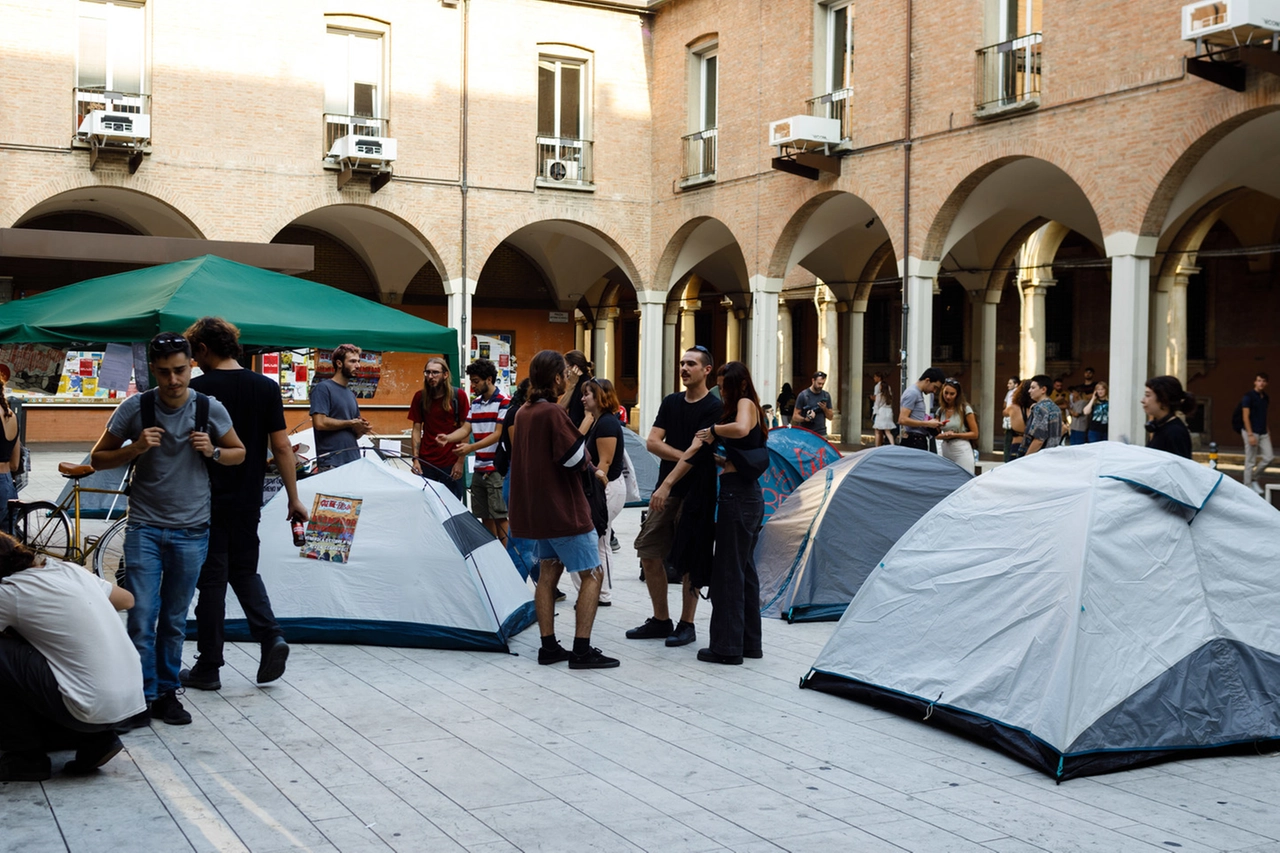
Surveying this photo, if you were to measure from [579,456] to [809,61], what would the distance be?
1443 centimetres

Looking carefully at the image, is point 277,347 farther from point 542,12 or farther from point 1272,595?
point 542,12

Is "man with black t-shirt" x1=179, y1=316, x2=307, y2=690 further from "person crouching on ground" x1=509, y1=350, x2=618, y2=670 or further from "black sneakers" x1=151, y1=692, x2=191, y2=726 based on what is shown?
"person crouching on ground" x1=509, y1=350, x2=618, y2=670

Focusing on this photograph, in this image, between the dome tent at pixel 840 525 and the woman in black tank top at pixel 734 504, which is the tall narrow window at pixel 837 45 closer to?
the dome tent at pixel 840 525

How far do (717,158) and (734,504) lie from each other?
51.0 ft

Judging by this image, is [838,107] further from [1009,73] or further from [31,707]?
[31,707]

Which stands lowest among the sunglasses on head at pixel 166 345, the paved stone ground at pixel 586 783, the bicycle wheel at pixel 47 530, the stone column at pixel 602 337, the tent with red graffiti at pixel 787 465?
the paved stone ground at pixel 586 783

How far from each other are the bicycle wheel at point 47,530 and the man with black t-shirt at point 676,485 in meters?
4.17

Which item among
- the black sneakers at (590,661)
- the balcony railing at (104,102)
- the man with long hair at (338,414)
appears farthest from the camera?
the balcony railing at (104,102)

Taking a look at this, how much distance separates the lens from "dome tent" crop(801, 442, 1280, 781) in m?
4.84

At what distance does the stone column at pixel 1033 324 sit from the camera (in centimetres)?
2433

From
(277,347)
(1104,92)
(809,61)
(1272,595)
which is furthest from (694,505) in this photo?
(809,61)

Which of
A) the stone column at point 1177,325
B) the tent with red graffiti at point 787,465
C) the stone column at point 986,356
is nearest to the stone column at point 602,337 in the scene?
the stone column at point 986,356

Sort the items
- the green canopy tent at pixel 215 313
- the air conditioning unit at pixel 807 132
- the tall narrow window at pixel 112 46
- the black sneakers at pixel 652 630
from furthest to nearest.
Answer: the tall narrow window at pixel 112 46
the air conditioning unit at pixel 807 132
the green canopy tent at pixel 215 313
the black sneakers at pixel 652 630

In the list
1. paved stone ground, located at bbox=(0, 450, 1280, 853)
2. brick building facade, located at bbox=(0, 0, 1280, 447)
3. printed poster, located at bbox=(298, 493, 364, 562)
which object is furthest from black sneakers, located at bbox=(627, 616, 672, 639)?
brick building facade, located at bbox=(0, 0, 1280, 447)
